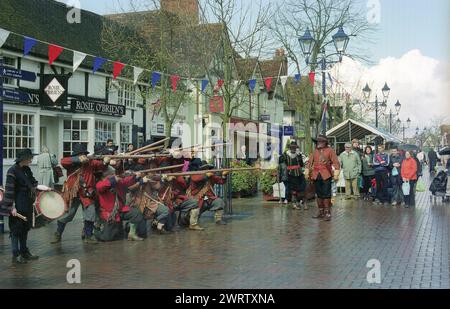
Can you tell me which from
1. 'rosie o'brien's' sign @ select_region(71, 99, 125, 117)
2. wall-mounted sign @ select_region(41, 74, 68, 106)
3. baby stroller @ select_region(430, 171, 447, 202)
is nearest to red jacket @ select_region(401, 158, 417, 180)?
baby stroller @ select_region(430, 171, 447, 202)

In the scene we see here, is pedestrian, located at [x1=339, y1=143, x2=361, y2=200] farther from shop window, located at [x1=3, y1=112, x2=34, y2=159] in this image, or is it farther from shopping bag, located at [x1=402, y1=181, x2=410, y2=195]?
shop window, located at [x1=3, y1=112, x2=34, y2=159]

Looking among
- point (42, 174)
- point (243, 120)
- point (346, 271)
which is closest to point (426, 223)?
point (346, 271)

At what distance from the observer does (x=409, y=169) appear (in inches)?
639

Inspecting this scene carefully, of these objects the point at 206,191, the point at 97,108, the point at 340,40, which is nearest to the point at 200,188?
the point at 206,191

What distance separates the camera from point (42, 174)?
59.2 feet

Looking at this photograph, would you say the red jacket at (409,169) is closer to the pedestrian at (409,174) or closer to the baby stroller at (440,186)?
the pedestrian at (409,174)

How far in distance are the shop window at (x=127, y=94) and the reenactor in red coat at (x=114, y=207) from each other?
626 inches

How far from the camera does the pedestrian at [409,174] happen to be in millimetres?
16109

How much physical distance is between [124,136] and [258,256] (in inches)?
781

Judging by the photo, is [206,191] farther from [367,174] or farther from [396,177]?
[367,174]

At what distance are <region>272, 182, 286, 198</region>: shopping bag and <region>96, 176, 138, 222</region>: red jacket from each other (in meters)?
7.34

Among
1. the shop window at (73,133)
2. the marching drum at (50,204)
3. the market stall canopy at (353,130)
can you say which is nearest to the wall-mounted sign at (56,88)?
the marching drum at (50,204)

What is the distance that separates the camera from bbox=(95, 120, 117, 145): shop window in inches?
977
